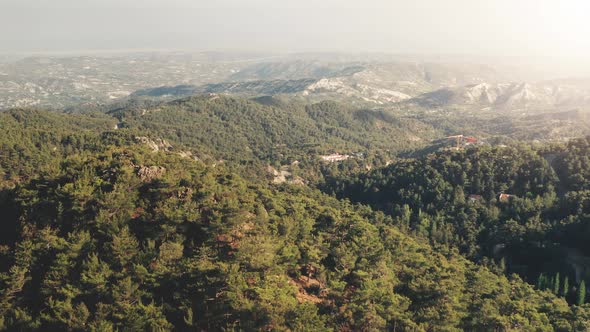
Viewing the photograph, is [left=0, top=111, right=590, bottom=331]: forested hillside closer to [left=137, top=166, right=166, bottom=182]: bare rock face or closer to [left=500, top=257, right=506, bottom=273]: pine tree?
[left=137, top=166, right=166, bottom=182]: bare rock face

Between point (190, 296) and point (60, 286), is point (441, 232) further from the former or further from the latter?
point (60, 286)

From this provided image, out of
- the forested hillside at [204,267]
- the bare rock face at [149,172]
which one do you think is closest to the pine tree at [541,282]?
the forested hillside at [204,267]

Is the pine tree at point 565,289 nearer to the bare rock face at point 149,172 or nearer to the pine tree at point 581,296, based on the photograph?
the pine tree at point 581,296

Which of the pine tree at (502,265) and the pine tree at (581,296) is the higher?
the pine tree at (581,296)

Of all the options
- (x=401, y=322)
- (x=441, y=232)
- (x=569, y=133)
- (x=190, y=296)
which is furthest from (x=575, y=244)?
(x=569, y=133)

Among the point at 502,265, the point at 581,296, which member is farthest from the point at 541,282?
the point at 581,296

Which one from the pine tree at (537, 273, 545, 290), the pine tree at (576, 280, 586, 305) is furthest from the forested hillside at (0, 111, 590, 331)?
the pine tree at (576, 280, 586, 305)
